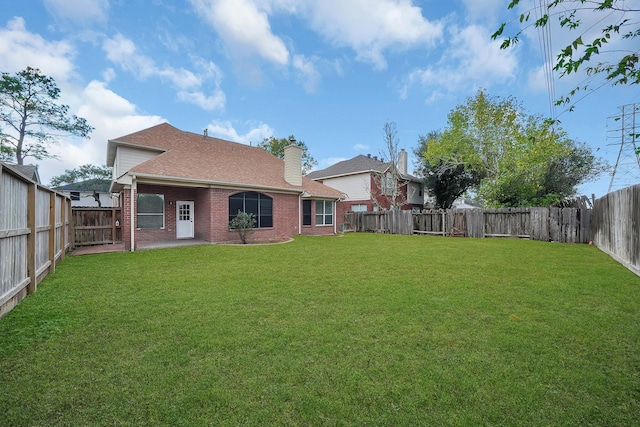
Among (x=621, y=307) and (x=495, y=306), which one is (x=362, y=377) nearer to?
(x=495, y=306)

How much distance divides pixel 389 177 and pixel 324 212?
8.71m

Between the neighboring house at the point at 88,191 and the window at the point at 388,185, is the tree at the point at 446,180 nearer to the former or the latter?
the window at the point at 388,185

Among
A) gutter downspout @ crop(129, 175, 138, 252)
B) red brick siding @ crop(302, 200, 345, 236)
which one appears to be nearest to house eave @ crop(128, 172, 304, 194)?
gutter downspout @ crop(129, 175, 138, 252)

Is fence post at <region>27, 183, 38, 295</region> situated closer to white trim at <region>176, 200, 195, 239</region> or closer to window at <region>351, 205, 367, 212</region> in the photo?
white trim at <region>176, 200, 195, 239</region>

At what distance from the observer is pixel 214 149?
15617 mm

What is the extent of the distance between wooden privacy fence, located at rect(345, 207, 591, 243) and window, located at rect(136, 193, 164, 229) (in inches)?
512

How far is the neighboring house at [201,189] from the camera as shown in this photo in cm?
1138

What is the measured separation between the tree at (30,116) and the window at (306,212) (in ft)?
70.3

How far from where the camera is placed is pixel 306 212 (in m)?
17.1

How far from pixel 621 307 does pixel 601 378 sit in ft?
8.71

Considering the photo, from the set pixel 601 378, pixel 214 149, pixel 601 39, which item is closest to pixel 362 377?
pixel 601 378

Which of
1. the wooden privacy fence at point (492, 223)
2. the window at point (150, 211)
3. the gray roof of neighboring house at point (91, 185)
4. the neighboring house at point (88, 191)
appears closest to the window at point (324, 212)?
the wooden privacy fence at point (492, 223)

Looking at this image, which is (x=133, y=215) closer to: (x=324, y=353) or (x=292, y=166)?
(x=292, y=166)

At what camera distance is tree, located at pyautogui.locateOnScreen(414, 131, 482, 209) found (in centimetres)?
2667
